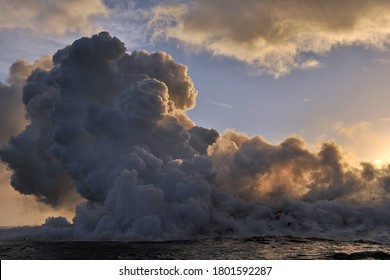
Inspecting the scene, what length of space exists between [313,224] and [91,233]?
103 metres

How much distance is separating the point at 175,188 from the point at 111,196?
24010 millimetres

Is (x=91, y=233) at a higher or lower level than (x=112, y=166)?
lower

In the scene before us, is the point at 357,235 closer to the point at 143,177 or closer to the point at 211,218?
the point at 211,218

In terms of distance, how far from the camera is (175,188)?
160 meters
